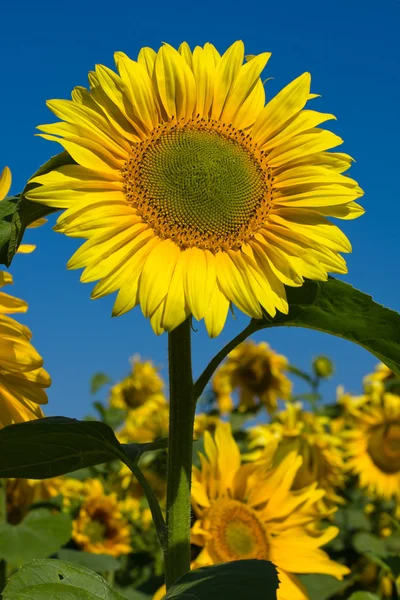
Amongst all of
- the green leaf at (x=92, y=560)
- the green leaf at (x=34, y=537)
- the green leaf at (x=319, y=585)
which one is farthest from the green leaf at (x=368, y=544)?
the green leaf at (x=34, y=537)

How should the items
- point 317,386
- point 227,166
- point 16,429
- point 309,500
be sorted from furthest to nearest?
point 317,386 < point 309,500 < point 227,166 < point 16,429

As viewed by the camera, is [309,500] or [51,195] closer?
[51,195]

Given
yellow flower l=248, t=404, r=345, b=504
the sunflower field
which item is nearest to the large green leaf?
the sunflower field

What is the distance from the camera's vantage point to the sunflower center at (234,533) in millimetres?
2807

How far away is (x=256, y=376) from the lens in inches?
250

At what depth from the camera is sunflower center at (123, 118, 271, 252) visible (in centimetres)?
188

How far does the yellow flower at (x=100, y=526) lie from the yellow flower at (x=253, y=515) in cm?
→ 208

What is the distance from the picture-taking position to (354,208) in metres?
1.86

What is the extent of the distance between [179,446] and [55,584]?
402mm

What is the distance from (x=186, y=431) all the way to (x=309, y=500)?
54.7 inches

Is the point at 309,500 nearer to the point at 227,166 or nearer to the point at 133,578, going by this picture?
the point at 227,166

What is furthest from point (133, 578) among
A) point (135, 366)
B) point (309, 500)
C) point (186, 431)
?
point (186, 431)

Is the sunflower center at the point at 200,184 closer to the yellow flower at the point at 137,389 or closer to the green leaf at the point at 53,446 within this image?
the green leaf at the point at 53,446

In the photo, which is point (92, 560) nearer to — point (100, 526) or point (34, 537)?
point (34, 537)
